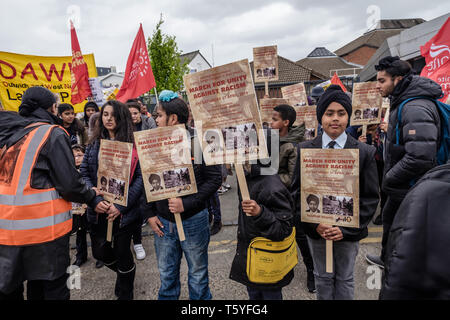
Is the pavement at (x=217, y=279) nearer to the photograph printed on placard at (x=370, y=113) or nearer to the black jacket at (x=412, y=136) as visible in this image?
the black jacket at (x=412, y=136)

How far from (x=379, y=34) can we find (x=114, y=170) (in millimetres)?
53397

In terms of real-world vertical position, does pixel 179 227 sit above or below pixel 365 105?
below

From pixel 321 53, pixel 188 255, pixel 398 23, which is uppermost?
pixel 398 23

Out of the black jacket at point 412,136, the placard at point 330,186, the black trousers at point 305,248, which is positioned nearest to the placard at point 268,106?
the black jacket at point 412,136

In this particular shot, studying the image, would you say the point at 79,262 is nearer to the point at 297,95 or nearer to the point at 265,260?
the point at 265,260

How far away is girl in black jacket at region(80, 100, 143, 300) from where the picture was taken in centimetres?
240

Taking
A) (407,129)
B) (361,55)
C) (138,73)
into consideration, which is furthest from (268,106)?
(361,55)

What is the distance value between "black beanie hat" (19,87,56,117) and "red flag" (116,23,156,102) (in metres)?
2.77

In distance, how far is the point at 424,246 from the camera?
638 mm

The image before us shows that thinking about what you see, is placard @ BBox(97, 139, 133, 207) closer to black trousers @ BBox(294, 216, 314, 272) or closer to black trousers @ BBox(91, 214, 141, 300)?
black trousers @ BBox(91, 214, 141, 300)

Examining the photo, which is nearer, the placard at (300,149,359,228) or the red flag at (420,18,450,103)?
the placard at (300,149,359,228)

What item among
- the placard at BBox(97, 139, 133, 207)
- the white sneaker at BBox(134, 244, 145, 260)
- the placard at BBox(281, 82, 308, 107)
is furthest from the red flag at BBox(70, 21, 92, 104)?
the placard at BBox(281, 82, 308, 107)
